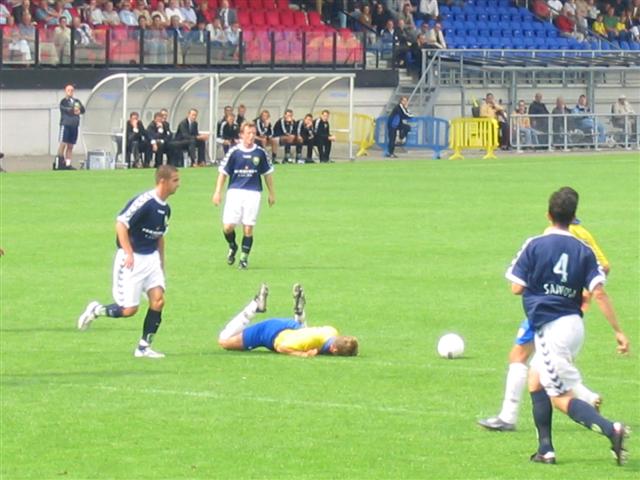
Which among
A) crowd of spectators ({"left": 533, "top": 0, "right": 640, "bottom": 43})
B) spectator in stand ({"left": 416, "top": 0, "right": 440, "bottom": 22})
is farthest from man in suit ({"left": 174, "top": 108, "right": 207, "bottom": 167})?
crowd of spectators ({"left": 533, "top": 0, "right": 640, "bottom": 43})

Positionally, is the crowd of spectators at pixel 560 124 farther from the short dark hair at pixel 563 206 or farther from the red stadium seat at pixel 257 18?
the short dark hair at pixel 563 206

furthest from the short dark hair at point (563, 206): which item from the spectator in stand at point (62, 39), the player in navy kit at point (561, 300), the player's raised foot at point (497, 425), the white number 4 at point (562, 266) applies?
the spectator in stand at point (62, 39)

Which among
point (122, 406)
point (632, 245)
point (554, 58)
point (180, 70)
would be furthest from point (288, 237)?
point (554, 58)

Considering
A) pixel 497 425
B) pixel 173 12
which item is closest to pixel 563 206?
pixel 497 425

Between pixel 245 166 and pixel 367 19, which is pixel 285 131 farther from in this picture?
pixel 245 166

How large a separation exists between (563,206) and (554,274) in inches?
17.3

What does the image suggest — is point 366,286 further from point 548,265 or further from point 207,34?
point 207,34

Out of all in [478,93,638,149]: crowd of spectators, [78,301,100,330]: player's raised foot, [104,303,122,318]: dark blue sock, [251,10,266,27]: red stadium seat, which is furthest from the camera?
[251,10,266,27]: red stadium seat

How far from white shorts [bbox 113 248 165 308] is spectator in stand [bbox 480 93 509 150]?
34.4 metres

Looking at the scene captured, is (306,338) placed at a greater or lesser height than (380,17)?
lesser

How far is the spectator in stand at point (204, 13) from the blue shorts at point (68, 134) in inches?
357

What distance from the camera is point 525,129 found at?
50.2 metres

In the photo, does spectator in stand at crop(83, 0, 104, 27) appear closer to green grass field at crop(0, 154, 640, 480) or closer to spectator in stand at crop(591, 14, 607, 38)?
green grass field at crop(0, 154, 640, 480)

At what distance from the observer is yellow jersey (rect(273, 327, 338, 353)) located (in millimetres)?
14859
